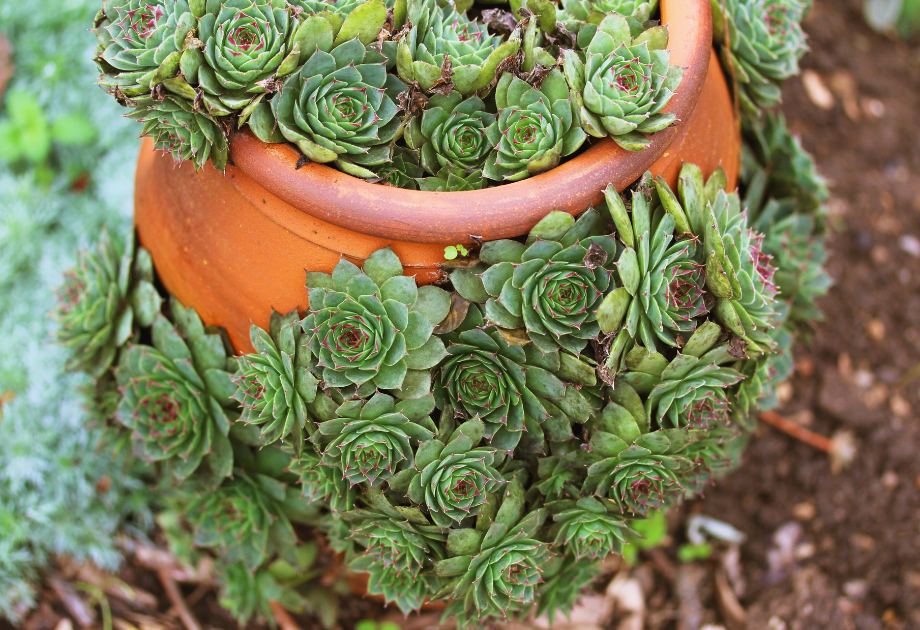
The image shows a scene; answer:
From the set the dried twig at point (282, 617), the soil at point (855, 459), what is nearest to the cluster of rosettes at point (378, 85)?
the soil at point (855, 459)

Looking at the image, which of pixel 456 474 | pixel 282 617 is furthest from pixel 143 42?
pixel 282 617

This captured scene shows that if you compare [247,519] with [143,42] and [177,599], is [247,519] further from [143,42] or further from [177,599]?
[143,42]

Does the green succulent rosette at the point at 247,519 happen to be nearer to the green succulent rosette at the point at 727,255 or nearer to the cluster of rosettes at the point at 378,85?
the cluster of rosettes at the point at 378,85

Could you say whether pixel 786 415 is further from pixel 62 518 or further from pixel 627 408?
pixel 62 518

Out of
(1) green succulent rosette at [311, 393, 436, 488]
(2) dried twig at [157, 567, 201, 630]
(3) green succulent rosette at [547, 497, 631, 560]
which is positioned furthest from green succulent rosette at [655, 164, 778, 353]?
(2) dried twig at [157, 567, 201, 630]

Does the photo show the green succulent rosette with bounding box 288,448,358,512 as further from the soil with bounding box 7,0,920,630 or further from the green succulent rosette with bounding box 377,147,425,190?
the soil with bounding box 7,0,920,630
